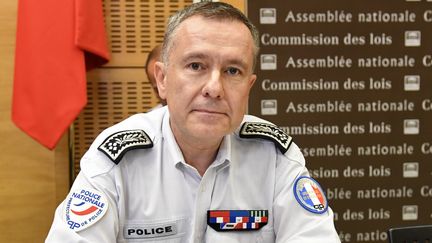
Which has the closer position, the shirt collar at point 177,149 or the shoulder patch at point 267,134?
the shirt collar at point 177,149

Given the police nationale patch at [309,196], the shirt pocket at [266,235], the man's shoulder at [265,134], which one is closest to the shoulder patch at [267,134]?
the man's shoulder at [265,134]

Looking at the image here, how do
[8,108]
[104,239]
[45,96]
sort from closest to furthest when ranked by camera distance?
[104,239] → [45,96] → [8,108]

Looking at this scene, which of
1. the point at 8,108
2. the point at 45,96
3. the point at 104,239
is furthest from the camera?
the point at 8,108

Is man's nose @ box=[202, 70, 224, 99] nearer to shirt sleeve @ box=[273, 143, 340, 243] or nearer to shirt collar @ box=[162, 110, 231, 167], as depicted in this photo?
shirt collar @ box=[162, 110, 231, 167]

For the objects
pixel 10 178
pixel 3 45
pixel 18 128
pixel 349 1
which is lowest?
pixel 10 178

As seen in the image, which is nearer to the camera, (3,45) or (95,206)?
(95,206)

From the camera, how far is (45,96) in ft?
9.18

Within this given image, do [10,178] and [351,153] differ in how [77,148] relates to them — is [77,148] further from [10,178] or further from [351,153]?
[351,153]

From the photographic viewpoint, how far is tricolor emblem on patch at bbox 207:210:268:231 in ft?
4.59

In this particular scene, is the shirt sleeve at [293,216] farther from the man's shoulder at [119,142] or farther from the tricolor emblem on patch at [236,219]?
the man's shoulder at [119,142]

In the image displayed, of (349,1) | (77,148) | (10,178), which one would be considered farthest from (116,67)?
(349,1)

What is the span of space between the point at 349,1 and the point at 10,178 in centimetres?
237

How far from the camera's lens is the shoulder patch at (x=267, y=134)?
1.53 m

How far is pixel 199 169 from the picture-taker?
147 cm
